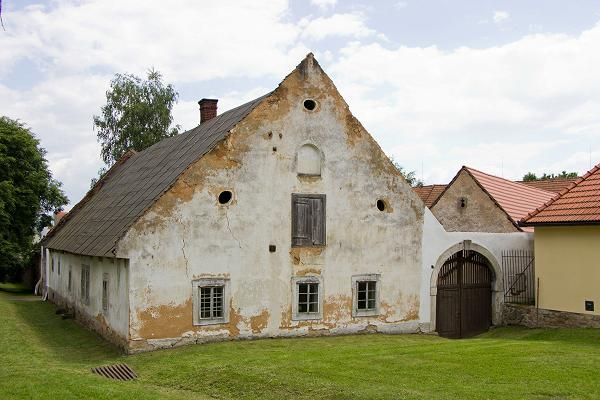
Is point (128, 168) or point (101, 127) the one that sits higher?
point (101, 127)

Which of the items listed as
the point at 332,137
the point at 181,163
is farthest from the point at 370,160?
the point at 181,163

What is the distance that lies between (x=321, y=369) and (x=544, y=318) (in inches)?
369

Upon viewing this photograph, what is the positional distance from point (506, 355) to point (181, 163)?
1003 cm

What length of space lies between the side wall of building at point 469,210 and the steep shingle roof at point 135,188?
34.4 feet

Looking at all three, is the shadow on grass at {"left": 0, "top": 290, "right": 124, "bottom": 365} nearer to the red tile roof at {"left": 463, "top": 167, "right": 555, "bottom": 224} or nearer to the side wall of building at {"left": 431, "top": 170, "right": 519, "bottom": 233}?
the side wall of building at {"left": 431, "top": 170, "right": 519, "bottom": 233}

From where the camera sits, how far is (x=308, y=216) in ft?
60.3

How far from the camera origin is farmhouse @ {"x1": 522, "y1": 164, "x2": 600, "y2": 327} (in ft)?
59.0

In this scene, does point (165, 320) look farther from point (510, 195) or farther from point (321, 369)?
point (510, 195)

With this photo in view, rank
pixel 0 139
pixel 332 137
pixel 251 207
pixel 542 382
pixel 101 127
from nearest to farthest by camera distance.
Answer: pixel 542 382, pixel 251 207, pixel 332 137, pixel 0 139, pixel 101 127

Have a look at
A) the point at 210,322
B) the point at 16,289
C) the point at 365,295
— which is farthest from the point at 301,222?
the point at 16,289

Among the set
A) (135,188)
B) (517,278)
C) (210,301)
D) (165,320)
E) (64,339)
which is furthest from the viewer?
(517,278)

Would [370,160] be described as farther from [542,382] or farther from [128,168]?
[128,168]

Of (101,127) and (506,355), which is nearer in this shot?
(506,355)

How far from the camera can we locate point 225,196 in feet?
56.3
